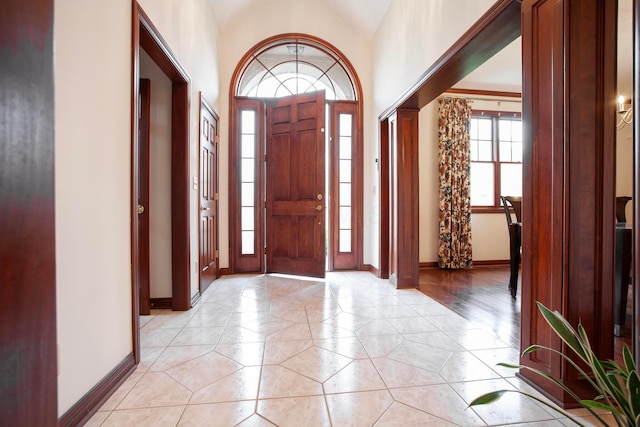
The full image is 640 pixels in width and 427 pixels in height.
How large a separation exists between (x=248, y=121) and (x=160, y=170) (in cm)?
182

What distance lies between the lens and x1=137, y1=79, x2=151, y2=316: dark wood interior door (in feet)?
8.24

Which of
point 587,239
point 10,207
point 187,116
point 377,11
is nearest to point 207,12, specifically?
point 187,116

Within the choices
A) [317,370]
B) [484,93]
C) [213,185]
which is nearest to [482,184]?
[484,93]

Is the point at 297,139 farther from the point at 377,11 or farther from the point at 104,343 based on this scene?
the point at 104,343

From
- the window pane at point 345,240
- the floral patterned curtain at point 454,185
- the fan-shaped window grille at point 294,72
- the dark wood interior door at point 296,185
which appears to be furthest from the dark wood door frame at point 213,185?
the floral patterned curtain at point 454,185

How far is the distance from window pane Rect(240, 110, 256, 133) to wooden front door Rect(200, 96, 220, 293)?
1.50 ft

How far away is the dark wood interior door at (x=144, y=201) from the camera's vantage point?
8.24ft

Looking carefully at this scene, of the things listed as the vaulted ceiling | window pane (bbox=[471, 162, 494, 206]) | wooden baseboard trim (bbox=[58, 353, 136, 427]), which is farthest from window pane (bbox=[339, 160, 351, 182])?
wooden baseboard trim (bbox=[58, 353, 136, 427])

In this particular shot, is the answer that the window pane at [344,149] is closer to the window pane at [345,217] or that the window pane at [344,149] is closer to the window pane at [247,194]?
the window pane at [345,217]

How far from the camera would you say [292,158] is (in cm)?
392

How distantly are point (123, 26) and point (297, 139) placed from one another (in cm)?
243

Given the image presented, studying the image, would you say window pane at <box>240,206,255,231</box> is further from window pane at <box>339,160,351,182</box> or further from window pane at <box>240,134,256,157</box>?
window pane at <box>339,160,351,182</box>

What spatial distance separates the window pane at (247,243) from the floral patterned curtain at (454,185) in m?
2.87

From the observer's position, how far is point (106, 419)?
126 cm
